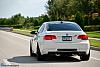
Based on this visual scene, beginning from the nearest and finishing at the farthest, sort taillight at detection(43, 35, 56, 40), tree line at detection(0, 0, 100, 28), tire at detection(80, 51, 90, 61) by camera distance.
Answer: taillight at detection(43, 35, 56, 40), tire at detection(80, 51, 90, 61), tree line at detection(0, 0, 100, 28)

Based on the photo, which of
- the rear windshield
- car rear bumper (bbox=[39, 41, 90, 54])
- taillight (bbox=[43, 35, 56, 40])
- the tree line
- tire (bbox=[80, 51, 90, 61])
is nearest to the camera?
car rear bumper (bbox=[39, 41, 90, 54])

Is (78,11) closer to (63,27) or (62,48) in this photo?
(63,27)

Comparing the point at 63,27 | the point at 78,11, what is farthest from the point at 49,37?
the point at 78,11

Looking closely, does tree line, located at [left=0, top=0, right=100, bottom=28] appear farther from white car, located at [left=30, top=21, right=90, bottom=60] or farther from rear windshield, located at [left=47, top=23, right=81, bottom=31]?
white car, located at [left=30, top=21, right=90, bottom=60]

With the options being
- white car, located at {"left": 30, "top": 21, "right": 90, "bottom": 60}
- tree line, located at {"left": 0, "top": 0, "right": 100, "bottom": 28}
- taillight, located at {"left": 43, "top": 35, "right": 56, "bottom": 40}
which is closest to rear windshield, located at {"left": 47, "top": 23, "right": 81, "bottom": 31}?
white car, located at {"left": 30, "top": 21, "right": 90, "bottom": 60}

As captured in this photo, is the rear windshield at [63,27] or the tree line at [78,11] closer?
the rear windshield at [63,27]

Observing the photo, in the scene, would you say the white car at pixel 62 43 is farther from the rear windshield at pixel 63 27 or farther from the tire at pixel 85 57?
the rear windshield at pixel 63 27

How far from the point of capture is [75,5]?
259 ft

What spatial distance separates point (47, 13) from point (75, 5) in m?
35.8

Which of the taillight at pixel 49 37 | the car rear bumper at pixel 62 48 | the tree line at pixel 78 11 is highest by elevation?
the taillight at pixel 49 37

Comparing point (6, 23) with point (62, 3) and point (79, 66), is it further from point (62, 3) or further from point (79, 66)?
point (79, 66)

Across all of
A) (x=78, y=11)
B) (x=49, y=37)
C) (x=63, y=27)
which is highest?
(x=63, y=27)

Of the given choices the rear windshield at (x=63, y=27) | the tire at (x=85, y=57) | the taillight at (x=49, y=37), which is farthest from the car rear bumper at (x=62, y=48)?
the rear windshield at (x=63, y=27)

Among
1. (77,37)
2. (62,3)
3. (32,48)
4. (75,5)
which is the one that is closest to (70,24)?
(77,37)
